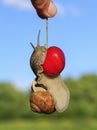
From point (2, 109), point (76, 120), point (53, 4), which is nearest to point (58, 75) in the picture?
point (53, 4)

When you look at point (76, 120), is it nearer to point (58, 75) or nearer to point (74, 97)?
point (74, 97)

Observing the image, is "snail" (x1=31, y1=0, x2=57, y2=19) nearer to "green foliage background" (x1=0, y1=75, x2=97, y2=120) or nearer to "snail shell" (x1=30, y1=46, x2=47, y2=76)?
"snail shell" (x1=30, y1=46, x2=47, y2=76)

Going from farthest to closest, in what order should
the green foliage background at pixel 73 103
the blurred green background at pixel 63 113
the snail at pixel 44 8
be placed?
the green foliage background at pixel 73 103 < the blurred green background at pixel 63 113 < the snail at pixel 44 8

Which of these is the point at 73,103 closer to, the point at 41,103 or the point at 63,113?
the point at 63,113

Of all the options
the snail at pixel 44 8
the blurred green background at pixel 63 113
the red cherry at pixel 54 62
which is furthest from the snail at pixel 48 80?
the blurred green background at pixel 63 113

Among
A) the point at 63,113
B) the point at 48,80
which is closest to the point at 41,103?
the point at 48,80

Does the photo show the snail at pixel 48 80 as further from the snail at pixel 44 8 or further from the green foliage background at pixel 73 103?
the green foliage background at pixel 73 103
